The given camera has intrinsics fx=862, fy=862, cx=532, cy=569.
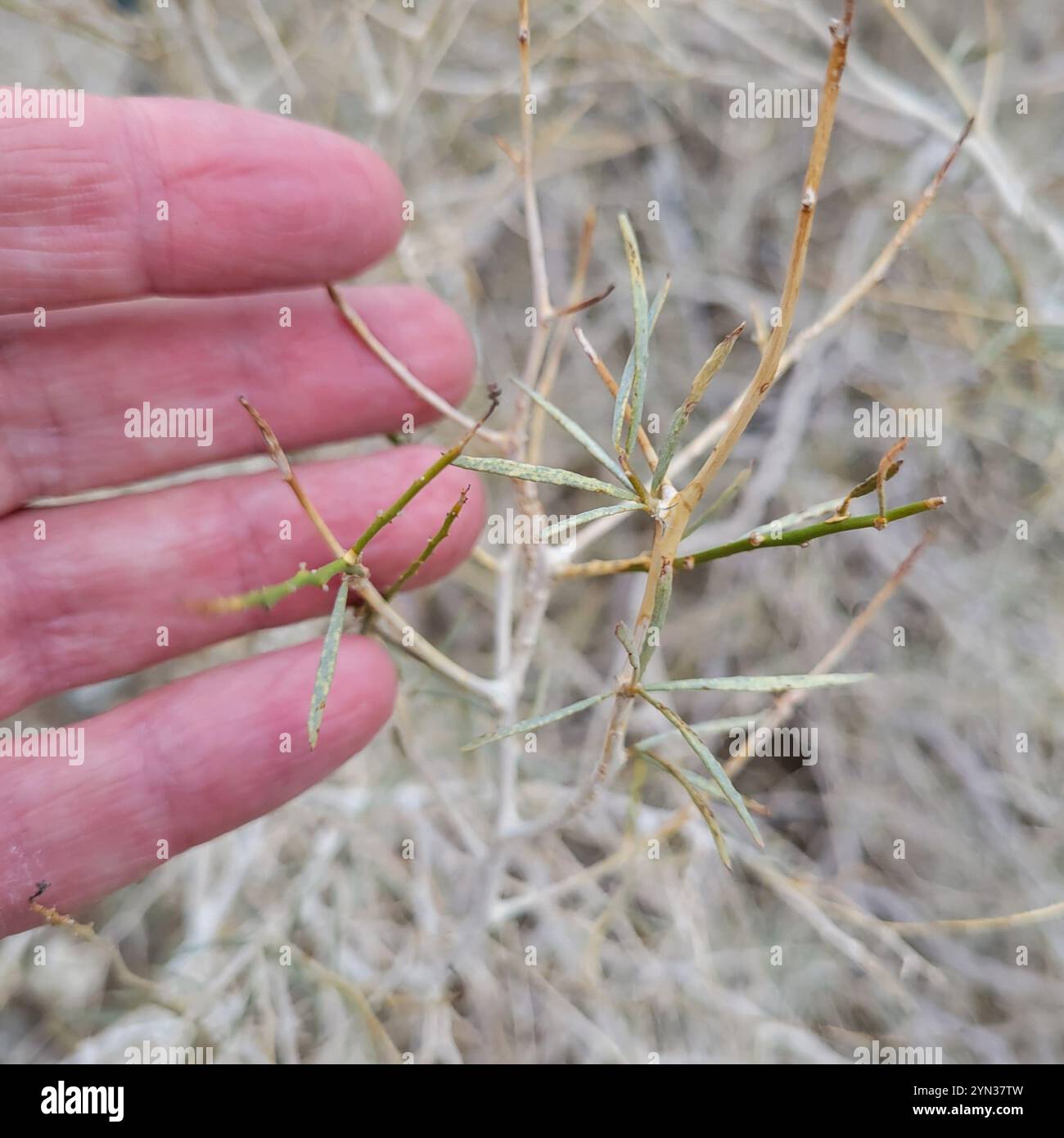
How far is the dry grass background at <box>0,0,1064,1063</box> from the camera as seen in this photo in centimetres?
179

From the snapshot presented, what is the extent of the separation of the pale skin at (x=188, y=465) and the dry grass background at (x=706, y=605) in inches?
16.7

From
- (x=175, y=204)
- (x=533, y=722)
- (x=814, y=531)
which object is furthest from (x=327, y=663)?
(x=175, y=204)

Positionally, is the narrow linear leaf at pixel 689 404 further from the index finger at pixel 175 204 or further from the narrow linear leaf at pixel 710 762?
the index finger at pixel 175 204

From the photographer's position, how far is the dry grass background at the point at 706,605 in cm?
179

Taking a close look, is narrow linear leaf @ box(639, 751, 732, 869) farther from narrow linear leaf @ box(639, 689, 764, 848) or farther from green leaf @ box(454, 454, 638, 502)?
green leaf @ box(454, 454, 638, 502)

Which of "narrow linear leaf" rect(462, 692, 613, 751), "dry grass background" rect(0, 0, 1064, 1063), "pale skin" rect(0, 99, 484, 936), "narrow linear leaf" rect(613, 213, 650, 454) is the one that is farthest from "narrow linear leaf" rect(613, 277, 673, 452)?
"dry grass background" rect(0, 0, 1064, 1063)

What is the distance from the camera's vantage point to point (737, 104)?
80.2 inches

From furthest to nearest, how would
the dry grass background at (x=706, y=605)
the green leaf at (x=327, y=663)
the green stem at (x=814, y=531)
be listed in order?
the dry grass background at (x=706, y=605) < the green leaf at (x=327, y=663) < the green stem at (x=814, y=531)

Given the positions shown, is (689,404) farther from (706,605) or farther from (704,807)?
(706,605)

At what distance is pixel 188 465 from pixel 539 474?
946mm

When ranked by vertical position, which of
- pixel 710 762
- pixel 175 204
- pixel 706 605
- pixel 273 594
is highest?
pixel 175 204

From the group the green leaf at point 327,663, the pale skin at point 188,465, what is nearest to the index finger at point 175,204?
the pale skin at point 188,465

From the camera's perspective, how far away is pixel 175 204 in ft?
4.11
